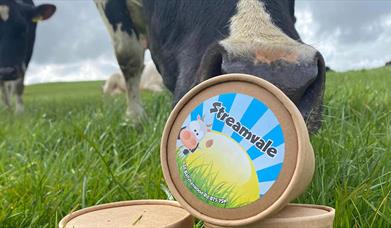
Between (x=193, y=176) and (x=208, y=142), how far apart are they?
0.31 feet

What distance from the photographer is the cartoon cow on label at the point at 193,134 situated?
1.46 meters

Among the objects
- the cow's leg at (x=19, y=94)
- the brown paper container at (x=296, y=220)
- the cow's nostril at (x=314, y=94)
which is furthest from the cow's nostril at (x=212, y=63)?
the cow's leg at (x=19, y=94)

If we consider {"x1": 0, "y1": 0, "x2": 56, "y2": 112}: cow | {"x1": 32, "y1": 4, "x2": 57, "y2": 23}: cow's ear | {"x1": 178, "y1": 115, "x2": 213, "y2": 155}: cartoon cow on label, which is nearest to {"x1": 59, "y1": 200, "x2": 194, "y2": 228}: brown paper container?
{"x1": 178, "y1": 115, "x2": 213, "y2": 155}: cartoon cow on label

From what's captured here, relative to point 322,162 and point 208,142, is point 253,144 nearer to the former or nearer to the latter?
point 208,142

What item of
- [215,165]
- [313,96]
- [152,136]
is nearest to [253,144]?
[215,165]

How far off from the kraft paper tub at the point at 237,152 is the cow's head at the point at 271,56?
0.54m

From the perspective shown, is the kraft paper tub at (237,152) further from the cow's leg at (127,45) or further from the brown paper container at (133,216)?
the cow's leg at (127,45)

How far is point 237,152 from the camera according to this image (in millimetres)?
1417

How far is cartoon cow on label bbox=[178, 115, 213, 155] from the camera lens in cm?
146

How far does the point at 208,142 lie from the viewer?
1.45 m

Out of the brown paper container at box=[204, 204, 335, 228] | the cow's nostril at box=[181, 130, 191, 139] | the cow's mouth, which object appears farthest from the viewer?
the cow's mouth

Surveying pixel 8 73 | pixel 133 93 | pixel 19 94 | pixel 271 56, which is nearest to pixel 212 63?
pixel 271 56

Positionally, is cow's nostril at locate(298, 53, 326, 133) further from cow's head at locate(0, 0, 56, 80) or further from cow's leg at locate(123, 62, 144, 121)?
cow's head at locate(0, 0, 56, 80)

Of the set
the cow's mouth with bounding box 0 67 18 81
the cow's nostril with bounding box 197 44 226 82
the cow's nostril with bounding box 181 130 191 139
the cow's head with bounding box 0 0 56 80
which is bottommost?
the cow's mouth with bounding box 0 67 18 81
